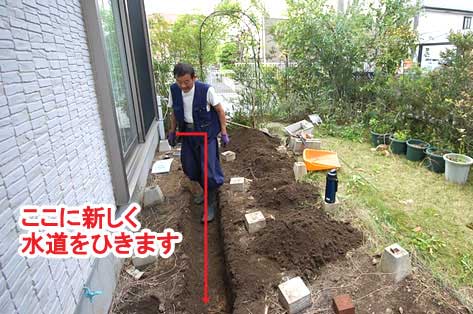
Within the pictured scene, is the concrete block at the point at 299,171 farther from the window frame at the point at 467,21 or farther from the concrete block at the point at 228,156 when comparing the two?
the window frame at the point at 467,21

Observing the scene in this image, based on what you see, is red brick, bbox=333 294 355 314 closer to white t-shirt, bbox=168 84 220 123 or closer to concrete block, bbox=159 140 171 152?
white t-shirt, bbox=168 84 220 123

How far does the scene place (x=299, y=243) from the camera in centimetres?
204

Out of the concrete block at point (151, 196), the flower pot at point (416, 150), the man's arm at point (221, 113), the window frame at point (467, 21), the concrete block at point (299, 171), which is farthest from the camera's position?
the window frame at point (467, 21)

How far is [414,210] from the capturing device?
113 inches

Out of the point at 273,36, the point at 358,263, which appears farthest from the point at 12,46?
the point at 273,36

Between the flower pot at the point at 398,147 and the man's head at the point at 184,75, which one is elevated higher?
the man's head at the point at 184,75

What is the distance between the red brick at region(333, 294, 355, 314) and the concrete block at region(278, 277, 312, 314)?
153 millimetres

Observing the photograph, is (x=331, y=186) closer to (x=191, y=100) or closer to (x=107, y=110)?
(x=191, y=100)

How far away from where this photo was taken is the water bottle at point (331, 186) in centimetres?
241

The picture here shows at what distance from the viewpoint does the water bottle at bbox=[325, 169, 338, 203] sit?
2.41m

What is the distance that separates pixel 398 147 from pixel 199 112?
338 centimetres

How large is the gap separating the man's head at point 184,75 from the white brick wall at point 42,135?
714mm

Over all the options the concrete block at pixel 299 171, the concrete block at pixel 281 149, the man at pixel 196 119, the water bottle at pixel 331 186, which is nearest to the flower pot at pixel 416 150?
the concrete block at pixel 281 149

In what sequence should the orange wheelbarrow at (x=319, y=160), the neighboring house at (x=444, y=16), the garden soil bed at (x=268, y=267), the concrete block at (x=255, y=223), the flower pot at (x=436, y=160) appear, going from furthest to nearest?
the neighboring house at (x=444, y=16)
the flower pot at (x=436, y=160)
the orange wheelbarrow at (x=319, y=160)
the concrete block at (x=255, y=223)
the garden soil bed at (x=268, y=267)
